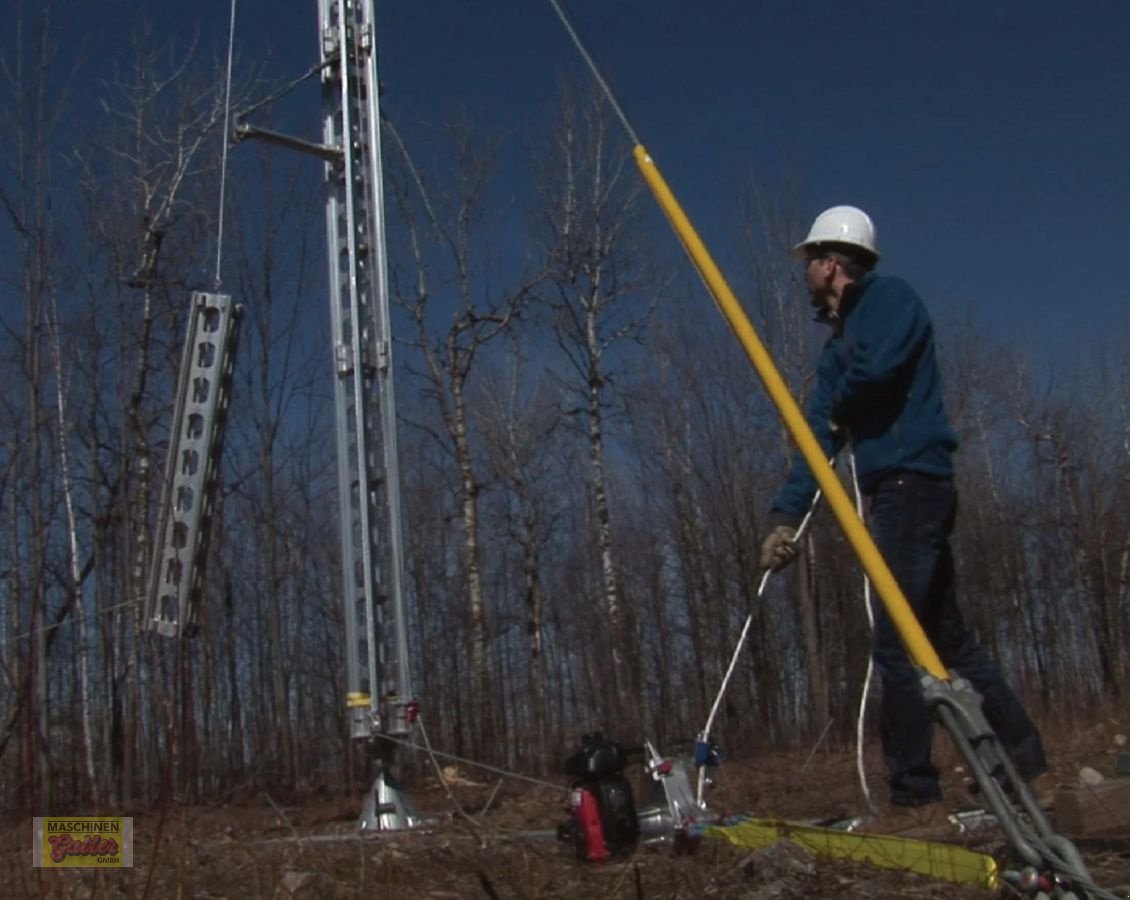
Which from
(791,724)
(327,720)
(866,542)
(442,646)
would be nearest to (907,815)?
(866,542)

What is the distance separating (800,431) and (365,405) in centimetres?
410

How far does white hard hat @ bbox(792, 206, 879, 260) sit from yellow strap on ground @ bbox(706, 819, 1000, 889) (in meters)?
1.58

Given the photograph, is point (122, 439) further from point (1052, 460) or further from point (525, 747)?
point (1052, 460)

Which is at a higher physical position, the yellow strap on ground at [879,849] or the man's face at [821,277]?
the man's face at [821,277]

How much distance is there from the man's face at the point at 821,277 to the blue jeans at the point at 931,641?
0.57 m

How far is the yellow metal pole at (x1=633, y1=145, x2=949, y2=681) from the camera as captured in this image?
6.65ft

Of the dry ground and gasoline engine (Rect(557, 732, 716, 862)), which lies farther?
gasoline engine (Rect(557, 732, 716, 862))

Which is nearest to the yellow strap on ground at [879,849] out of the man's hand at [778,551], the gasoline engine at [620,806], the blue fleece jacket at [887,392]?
the gasoline engine at [620,806]

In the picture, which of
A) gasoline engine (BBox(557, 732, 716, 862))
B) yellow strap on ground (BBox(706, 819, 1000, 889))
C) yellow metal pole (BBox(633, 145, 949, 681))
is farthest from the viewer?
gasoline engine (BBox(557, 732, 716, 862))

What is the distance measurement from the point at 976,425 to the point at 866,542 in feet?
93.3

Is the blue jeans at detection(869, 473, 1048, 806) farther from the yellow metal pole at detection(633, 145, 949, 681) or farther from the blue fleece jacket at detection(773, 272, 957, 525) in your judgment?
the yellow metal pole at detection(633, 145, 949, 681)

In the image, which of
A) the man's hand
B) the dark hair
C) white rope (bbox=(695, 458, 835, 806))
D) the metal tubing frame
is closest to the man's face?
the dark hair

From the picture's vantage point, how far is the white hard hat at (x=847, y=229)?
A: 3.64 meters

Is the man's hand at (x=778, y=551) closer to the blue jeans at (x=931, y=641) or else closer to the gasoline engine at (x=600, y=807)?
the blue jeans at (x=931, y=641)
